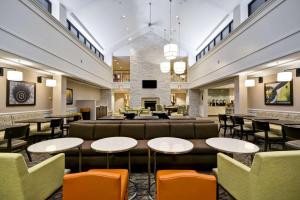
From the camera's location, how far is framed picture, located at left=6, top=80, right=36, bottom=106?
184 inches

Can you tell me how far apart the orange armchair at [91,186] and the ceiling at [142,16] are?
6.77m

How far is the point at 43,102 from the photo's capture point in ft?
19.9

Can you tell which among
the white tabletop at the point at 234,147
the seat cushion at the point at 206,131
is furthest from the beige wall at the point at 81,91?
the white tabletop at the point at 234,147

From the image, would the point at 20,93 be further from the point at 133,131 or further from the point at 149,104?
the point at 149,104

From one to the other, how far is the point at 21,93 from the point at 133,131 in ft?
14.7

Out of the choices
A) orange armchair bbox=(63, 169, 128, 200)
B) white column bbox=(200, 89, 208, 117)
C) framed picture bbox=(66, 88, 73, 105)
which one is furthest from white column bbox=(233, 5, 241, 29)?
framed picture bbox=(66, 88, 73, 105)

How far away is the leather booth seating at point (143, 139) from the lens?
2725 millimetres

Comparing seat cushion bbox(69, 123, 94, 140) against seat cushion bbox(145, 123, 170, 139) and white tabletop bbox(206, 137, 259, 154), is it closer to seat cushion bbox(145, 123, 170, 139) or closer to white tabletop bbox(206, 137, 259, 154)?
seat cushion bbox(145, 123, 170, 139)

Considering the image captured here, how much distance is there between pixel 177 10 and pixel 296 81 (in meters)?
6.05

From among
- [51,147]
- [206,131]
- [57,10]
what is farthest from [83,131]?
[57,10]

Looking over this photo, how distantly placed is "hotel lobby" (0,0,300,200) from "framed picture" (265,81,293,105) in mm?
38

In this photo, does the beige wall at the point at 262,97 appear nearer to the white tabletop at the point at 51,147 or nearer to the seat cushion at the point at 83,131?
the seat cushion at the point at 83,131

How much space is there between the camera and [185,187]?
1.09m

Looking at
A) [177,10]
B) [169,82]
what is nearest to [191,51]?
[169,82]
